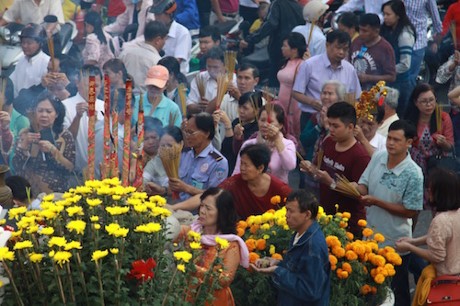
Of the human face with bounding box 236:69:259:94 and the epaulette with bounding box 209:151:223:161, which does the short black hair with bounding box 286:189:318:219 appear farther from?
the human face with bounding box 236:69:259:94

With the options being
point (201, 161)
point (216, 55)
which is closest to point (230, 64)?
point (216, 55)

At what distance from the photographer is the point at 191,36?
44.4 feet

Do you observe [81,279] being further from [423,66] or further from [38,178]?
[423,66]

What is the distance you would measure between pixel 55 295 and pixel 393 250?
2581mm

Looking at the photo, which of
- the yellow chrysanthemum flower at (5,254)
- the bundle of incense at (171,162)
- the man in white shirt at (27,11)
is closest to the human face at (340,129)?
the bundle of incense at (171,162)

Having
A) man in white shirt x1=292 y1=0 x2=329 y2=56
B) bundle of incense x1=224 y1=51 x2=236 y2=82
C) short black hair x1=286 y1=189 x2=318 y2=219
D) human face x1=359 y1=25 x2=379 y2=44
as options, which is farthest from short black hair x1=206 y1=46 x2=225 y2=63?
short black hair x1=286 y1=189 x2=318 y2=219

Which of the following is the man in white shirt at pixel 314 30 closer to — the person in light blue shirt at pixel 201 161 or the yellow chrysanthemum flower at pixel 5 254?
the person in light blue shirt at pixel 201 161

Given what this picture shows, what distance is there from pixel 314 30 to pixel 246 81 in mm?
2012

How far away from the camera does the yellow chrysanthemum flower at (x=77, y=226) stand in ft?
16.7

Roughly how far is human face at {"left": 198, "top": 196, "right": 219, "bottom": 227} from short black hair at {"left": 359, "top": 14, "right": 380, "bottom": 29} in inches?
181

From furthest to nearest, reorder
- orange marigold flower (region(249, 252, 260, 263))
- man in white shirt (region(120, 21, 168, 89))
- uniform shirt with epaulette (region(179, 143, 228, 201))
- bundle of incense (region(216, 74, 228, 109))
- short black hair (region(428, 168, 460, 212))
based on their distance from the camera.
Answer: man in white shirt (region(120, 21, 168, 89)) → bundle of incense (region(216, 74, 228, 109)) → uniform shirt with epaulette (region(179, 143, 228, 201)) → short black hair (region(428, 168, 460, 212)) → orange marigold flower (region(249, 252, 260, 263))

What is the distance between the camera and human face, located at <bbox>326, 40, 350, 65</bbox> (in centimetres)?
1023

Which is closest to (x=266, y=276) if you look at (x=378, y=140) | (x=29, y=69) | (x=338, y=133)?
(x=338, y=133)

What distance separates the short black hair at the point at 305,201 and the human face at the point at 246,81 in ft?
12.5
